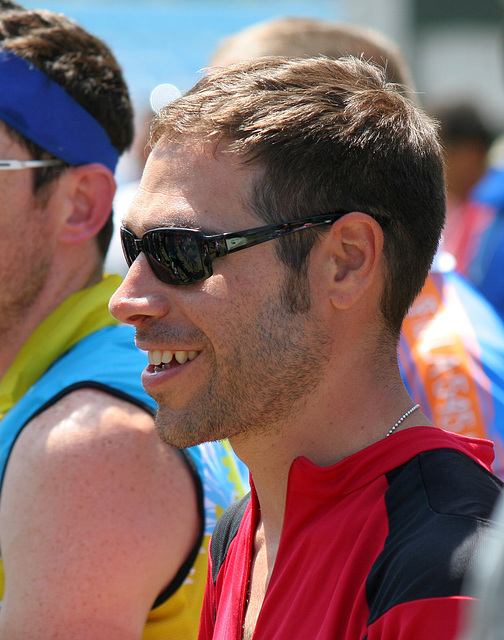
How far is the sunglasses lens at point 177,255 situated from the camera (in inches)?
69.4

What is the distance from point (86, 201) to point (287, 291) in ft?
4.62

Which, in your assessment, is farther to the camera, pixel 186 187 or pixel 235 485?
pixel 235 485

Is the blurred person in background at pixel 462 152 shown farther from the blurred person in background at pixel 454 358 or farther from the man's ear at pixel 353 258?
the man's ear at pixel 353 258

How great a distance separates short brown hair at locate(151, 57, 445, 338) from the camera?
1.77 m

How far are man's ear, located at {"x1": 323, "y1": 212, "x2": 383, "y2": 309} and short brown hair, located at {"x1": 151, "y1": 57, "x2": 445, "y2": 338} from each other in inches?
1.4

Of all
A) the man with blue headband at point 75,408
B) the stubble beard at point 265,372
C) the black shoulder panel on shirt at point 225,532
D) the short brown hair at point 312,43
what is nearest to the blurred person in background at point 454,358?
the short brown hair at point 312,43

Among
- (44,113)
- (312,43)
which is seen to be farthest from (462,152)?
(44,113)

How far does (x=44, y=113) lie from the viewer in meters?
2.82

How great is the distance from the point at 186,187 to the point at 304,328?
1.28 ft

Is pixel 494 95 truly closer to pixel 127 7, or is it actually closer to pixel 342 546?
pixel 127 7

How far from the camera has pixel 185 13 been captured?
10562 millimetres

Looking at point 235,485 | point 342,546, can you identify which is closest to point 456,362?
point 235,485

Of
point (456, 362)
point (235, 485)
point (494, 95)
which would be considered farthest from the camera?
point (494, 95)

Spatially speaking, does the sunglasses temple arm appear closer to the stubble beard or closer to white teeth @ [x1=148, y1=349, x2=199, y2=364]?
the stubble beard
